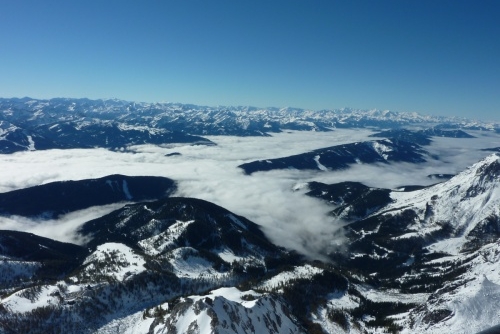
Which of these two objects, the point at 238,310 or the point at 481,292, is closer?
the point at 238,310

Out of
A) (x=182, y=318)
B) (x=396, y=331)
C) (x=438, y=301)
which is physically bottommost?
(x=396, y=331)

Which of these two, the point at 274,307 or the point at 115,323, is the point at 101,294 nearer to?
the point at 115,323

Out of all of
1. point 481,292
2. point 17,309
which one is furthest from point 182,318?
point 481,292

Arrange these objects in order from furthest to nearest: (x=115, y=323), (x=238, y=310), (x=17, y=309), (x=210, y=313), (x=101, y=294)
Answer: (x=101, y=294), (x=115, y=323), (x=17, y=309), (x=238, y=310), (x=210, y=313)

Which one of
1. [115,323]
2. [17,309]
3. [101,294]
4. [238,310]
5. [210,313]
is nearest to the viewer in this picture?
[210,313]

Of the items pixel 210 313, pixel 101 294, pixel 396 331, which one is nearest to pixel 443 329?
pixel 396 331

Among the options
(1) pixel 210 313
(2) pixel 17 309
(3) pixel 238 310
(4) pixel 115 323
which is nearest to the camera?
(1) pixel 210 313

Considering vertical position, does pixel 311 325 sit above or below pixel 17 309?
below

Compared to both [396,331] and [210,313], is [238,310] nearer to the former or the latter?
[210,313]

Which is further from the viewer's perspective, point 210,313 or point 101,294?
point 101,294
